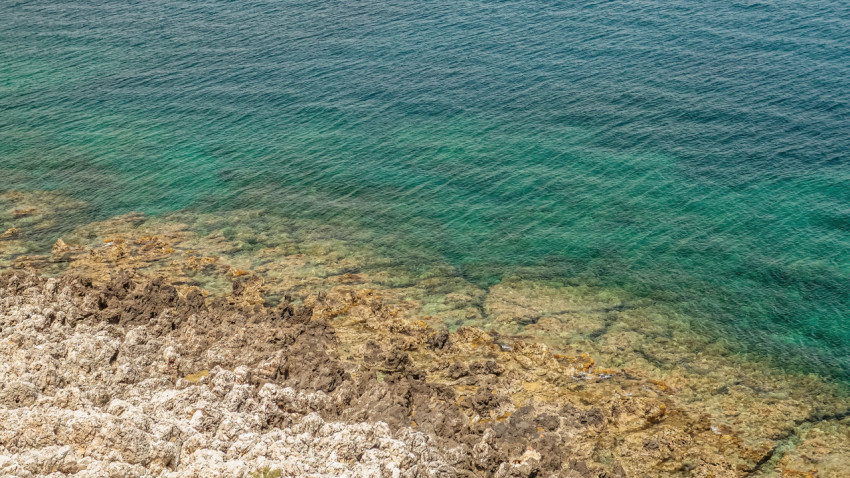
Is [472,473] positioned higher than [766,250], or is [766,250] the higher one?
[472,473]

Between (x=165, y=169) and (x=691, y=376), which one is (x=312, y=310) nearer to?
(x=691, y=376)

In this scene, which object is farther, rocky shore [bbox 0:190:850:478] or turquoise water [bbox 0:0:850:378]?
turquoise water [bbox 0:0:850:378]

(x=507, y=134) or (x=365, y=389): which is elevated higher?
(x=365, y=389)

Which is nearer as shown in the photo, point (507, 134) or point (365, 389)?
point (365, 389)

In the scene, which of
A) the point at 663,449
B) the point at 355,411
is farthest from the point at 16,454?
the point at 663,449

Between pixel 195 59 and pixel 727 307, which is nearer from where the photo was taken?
pixel 727 307

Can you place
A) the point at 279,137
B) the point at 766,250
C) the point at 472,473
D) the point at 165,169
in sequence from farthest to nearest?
1. the point at 279,137
2. the point at 165,169
3. the point at 766,250
4. the point at 472,473
